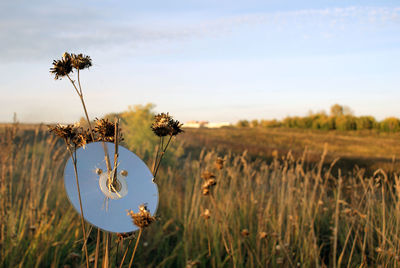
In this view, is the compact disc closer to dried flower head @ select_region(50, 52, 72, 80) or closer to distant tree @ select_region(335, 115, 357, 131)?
dried flower head @ select_region(50, 52, 72, 80)

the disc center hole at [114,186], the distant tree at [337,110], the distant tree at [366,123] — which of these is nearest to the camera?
the disc center hole at [114,186]

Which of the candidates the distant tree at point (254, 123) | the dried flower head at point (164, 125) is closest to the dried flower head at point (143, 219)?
the dried flower head at point (164, 125)

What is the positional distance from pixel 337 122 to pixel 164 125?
63.1 ft

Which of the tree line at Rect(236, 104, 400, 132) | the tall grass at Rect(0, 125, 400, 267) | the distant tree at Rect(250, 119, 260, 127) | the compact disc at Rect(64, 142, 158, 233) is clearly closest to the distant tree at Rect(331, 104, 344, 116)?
the tree line at Rect(236, 104, 400, 132)

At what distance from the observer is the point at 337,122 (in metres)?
18.4

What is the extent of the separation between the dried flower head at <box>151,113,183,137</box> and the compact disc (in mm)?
121

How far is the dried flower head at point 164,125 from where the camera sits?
2.51 feet

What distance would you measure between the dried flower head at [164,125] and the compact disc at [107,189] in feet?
0.40

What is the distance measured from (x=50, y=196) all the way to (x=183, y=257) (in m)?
1.90

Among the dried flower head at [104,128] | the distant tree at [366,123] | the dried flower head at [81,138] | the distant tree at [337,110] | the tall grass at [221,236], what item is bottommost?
the tall grass at [221,236]

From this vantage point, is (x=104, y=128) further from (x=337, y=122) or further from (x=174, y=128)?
(x=337, y=122)

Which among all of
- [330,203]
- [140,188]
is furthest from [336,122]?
[140,188]

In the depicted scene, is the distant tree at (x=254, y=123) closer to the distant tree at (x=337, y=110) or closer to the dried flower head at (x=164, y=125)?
the distant tree at (x=337, y=110)

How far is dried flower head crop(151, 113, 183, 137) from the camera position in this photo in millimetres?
765
